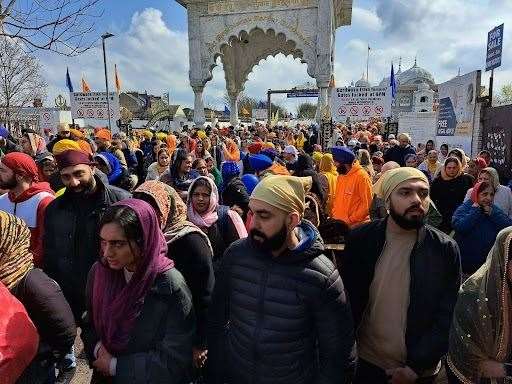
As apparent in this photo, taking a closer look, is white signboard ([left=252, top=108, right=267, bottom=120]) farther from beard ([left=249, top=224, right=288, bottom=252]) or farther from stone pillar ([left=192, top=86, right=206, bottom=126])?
beard ([left=249, top=224, right=288, bottom=252])

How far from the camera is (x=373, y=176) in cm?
644

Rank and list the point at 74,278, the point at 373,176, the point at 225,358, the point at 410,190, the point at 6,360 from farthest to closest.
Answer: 1. the point at 373,176
2. the point at 74,278
3. the point at 410,190
4. the point at 225,358
5. the point at 6,360

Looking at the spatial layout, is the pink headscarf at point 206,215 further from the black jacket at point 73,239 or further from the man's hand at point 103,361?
the man's hand at point 103,361

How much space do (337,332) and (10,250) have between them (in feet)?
5.01

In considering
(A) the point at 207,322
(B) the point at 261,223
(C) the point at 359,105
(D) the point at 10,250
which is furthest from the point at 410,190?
(C) the point at 359,105

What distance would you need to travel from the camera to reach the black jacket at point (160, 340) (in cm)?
169

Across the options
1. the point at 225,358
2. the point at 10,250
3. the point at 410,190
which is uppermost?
the point at 410,190

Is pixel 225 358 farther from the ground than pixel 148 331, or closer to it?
closer to it

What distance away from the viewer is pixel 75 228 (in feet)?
8.84

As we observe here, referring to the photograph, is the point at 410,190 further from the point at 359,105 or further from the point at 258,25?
the point at 258,25

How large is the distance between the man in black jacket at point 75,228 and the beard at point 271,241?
139 cm

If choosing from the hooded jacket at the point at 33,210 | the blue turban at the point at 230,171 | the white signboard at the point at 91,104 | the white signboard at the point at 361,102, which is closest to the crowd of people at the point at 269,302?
the hooded jacket at the point at 33,210

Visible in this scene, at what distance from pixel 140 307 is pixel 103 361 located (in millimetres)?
310

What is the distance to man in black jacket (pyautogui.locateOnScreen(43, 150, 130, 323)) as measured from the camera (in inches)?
106
